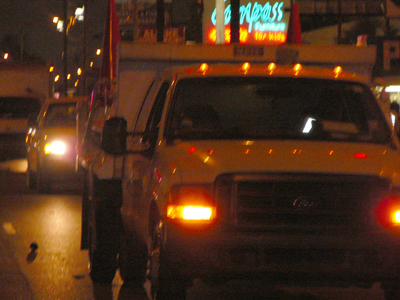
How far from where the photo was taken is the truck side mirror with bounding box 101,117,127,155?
249 inches

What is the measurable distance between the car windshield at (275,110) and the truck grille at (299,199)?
0.77m

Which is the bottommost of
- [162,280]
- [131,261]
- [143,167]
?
[131,261]

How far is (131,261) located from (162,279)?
215cm

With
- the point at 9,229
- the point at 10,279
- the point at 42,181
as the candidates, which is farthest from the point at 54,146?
the point at 10,279

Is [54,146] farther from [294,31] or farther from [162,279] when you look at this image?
[162,279]

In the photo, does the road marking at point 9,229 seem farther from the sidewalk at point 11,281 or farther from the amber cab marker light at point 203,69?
the amber cab marker light at point 203,69

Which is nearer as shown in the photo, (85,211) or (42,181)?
(85,211)

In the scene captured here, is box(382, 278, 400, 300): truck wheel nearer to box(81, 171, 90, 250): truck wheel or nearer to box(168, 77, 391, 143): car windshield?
box(168, 77, 391, 143): car windshield

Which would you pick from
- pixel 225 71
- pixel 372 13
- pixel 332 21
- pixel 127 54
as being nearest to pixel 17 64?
pixel 127 54

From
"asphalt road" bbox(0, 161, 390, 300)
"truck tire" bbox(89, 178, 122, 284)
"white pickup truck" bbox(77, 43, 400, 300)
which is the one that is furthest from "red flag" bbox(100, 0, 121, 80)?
"white pickup truck" bbox(77, 43, 400, 300)

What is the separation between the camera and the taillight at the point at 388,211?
5547mm

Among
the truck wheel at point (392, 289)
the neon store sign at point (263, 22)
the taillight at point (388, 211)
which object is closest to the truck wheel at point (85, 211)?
the truck wheel at point (392, 289)

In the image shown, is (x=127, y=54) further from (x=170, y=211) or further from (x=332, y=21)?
(x=332, y=21)

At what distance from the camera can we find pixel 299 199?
5512 millimetres
